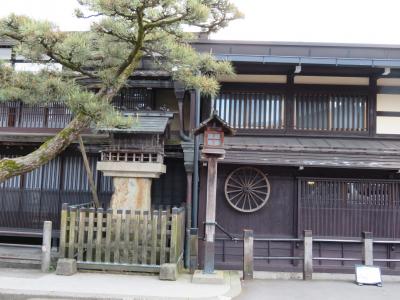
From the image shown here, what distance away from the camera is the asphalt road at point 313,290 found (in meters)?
8.38

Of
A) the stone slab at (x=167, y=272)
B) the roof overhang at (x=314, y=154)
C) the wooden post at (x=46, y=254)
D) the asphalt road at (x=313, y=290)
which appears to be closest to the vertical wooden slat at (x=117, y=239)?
the stone slab at (x=167, y=272)

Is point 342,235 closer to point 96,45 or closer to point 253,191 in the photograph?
point 253,191

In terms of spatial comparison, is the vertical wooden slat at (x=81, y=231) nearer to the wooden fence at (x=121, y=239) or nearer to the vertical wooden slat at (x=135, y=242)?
the wooden fence at (x=121, y=239)

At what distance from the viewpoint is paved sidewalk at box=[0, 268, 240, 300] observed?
777 cm

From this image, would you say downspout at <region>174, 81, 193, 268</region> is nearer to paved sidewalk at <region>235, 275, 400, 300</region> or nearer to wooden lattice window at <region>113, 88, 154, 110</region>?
wooden lattice window at <region>113, 88, 154, 110</region>

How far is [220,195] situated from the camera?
449 inches

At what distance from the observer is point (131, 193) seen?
10469 mm

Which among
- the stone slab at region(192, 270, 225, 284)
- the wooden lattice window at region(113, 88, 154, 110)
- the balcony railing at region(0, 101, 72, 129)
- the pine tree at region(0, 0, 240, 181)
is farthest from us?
the balcony railing at region(0, 101, 72, 129)

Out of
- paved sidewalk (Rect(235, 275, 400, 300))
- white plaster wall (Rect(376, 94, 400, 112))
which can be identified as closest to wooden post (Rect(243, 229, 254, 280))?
paved sidewalk (Rect(235, 275, 400, 300))

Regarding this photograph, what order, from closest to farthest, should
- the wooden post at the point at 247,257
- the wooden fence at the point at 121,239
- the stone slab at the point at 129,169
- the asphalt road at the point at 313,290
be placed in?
the asphalt road at the point at 313,290
the wooden fence at the point at 121,239
the wooden post at the point at 247,257
the stone slab at the point at 129,169

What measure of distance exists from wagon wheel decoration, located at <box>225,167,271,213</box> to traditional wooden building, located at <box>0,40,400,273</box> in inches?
1.1

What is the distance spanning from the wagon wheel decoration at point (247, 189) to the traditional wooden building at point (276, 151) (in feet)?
0.09

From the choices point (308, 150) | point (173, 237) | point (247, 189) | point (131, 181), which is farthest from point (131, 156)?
point (308, 150)

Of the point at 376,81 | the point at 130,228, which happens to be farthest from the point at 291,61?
the point at 130,228
